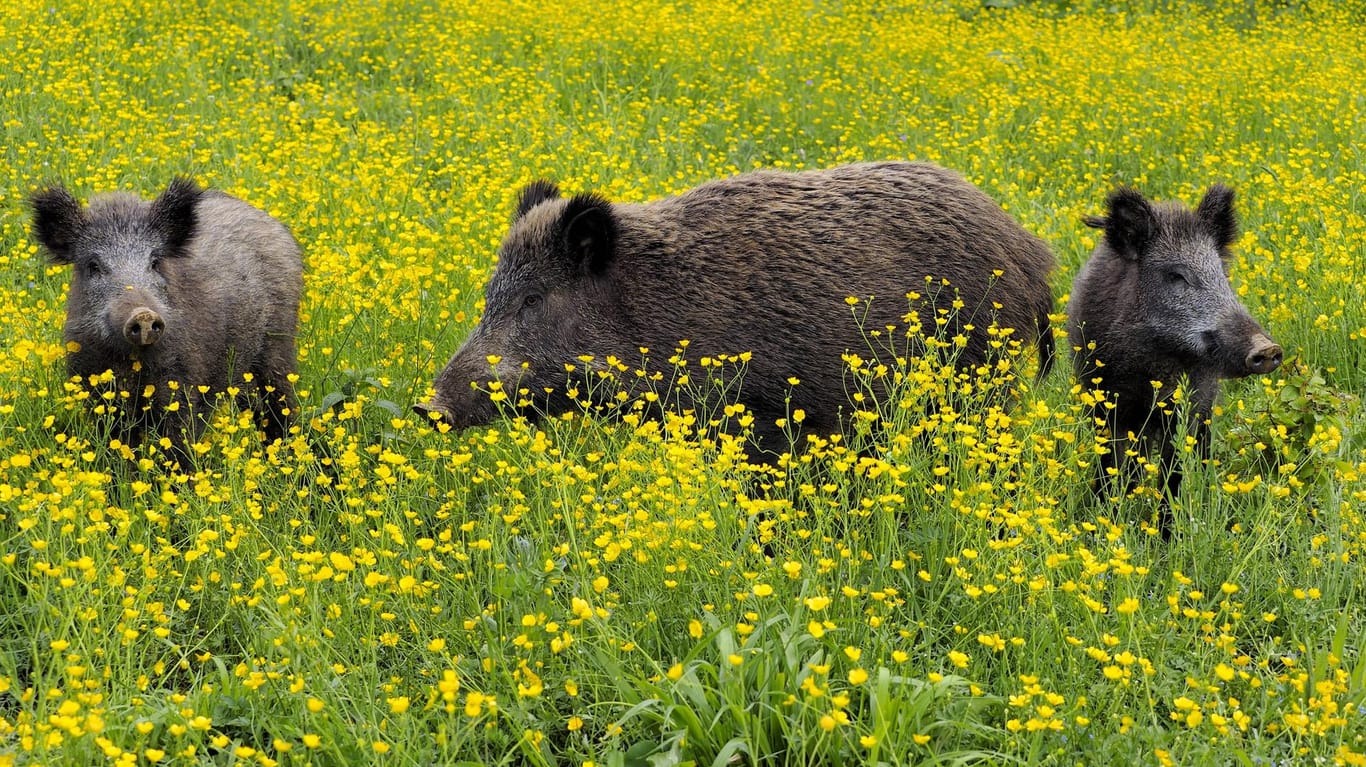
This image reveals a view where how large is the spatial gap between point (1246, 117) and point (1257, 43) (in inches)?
121

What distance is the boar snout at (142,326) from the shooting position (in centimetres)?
494

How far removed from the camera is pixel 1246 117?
10875 mm

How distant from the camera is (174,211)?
5.59 meters

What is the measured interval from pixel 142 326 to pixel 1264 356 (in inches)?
168

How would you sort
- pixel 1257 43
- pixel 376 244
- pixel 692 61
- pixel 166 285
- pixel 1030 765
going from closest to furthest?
pixel 1030 765
pixel 166 285
pixel 376 244
pixel 692 61
pixel 1257 43

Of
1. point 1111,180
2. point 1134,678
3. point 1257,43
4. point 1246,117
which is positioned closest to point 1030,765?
point 1134,678

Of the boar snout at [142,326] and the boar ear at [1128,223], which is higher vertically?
the boar ear at [1128,223]

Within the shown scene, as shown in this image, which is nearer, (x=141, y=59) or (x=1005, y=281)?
(x=1005, y=281)

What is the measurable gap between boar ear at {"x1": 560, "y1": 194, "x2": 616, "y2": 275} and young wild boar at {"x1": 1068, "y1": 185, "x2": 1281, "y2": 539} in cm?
197

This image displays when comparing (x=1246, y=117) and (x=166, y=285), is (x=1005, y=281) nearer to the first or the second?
(x=166, y=285)

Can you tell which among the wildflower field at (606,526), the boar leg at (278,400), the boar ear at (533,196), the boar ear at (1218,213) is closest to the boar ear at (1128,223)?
the boar ear at (1218,213)

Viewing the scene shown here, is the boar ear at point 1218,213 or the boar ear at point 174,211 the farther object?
the boar ear at point 1218,213

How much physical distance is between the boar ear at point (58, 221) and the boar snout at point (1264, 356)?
4.77 meters

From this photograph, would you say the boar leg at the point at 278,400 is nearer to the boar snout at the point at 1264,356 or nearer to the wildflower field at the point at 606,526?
the wildflower field at the point at 606,526
